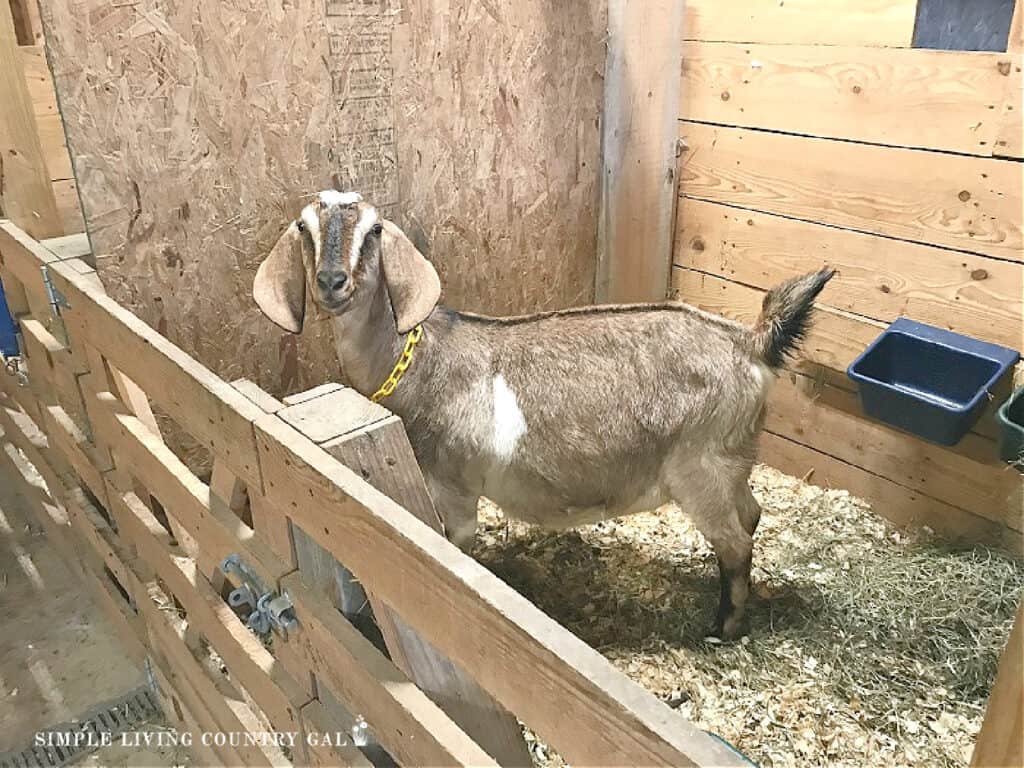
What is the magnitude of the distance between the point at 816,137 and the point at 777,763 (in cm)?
203

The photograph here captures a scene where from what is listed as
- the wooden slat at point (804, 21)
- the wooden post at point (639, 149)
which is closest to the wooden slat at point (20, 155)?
the wooden post at point (639, 149)

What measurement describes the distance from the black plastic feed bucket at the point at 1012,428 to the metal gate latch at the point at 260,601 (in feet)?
6.77

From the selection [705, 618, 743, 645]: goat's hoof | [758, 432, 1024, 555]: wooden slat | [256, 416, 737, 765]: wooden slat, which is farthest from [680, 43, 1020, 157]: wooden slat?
[256, 416, 737, 765]: wooden slat

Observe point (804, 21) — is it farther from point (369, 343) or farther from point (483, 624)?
point (483, 624)

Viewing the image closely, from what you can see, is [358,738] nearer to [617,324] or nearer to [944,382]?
[617,324]

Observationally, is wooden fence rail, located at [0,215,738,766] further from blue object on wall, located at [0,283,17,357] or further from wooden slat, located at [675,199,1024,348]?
wooden slat, located at [675,199,1024,348]

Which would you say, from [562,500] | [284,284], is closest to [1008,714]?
[562,500]

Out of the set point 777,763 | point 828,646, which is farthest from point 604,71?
point 777,763

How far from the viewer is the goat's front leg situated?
2.32m

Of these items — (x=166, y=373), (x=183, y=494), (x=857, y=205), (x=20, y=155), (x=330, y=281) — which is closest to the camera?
(x=166, y=373)

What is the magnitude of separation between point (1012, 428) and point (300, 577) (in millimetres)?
2045

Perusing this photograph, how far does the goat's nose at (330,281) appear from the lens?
1941mm

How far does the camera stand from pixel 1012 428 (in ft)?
7.64

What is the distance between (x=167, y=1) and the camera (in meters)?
2.03
